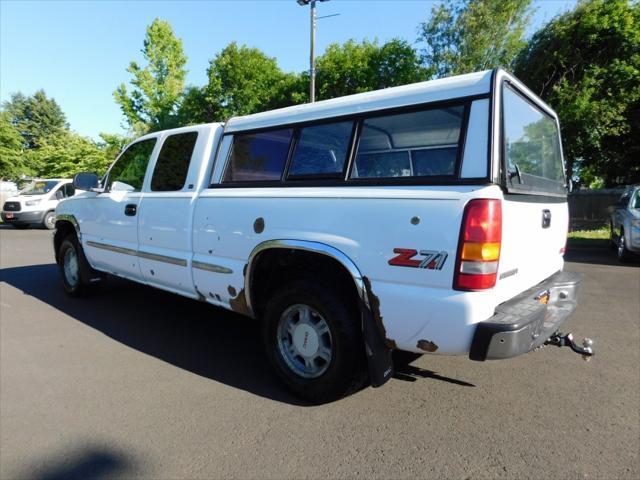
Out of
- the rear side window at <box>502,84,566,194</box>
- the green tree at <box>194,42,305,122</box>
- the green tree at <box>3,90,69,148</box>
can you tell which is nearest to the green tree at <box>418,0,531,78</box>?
the green tree at <box>194,42,305,122</box>

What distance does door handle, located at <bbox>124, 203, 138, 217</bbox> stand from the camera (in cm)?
425

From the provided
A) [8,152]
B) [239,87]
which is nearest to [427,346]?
[239,87]

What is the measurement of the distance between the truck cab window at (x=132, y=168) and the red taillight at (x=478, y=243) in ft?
11.4

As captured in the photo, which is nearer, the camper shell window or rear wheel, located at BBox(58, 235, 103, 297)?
the camper shell window

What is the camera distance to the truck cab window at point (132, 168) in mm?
4438

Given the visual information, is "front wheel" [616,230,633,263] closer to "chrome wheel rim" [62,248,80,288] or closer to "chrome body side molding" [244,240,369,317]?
"chrome body side molding" [244,240,369,317]

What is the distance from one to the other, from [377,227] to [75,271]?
187 inches

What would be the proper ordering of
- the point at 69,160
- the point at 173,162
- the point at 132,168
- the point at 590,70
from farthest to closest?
1. the point at 69,160
2. the point at 590,70
3. the point at 132,168
4. the point at 173,162

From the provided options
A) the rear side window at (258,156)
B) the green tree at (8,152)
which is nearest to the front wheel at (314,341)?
the rear side window at (258,156)

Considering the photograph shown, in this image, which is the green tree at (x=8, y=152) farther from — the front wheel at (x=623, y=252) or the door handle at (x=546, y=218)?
the door handle at (x=546, y=218)

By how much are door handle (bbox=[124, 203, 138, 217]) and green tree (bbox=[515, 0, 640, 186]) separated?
15926 millimetres

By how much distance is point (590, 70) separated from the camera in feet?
53.0

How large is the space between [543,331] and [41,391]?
3550 millimetres

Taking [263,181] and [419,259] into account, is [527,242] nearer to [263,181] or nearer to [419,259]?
[419,259]
